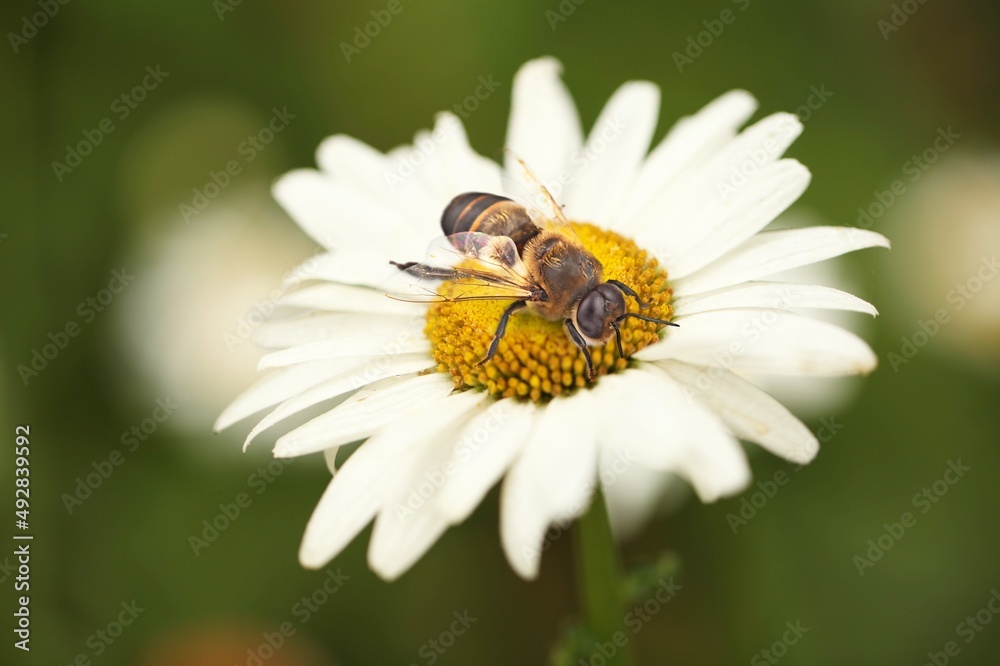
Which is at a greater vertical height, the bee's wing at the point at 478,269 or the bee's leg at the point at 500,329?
the bee's wing at the point at 478,269

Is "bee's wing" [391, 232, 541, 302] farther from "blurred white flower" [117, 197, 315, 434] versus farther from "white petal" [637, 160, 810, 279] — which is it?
"blurred white flower" [117, 197, 315, 434]

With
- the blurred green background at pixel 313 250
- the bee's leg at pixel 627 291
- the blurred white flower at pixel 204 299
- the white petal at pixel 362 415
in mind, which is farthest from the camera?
the blurred white flower at pixel 204 299

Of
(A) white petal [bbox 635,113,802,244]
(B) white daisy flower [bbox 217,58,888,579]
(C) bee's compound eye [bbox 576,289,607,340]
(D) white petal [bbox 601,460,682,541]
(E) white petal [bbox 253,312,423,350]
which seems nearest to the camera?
(B) white daisy flower [bbox 217,58,888,579]

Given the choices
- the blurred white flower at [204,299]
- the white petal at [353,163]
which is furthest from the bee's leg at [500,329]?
the blurred white flower at [204,299]

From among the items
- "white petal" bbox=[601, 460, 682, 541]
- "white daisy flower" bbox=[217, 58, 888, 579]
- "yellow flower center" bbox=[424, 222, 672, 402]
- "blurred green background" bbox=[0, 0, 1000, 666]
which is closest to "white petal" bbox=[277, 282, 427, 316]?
"white daisy flower" bbox=[217, 58, 888, 579]

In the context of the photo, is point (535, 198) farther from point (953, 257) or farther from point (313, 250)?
point (953, 257)

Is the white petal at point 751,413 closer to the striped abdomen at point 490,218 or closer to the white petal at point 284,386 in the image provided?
the striped abdomen at point 490,218

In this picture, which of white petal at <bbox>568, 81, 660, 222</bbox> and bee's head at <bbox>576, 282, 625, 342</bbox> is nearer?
bee's head at <bbox>576, 282, 625, 342</bbox>
